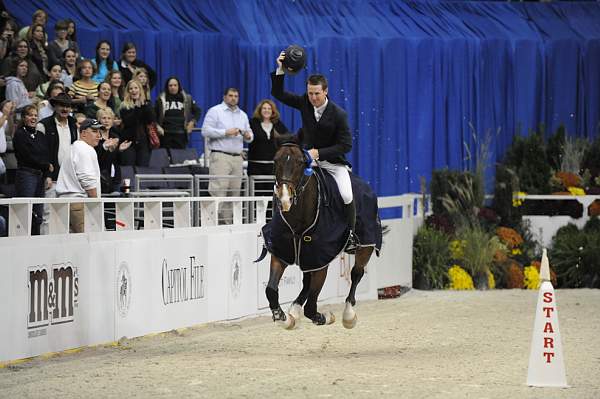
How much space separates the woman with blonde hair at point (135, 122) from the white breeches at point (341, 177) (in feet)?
17.6

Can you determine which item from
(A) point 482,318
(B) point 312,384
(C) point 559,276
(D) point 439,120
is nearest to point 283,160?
(B) point 312,384

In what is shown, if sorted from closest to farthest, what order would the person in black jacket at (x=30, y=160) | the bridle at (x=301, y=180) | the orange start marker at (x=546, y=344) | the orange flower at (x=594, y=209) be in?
the orange start marker at (x=546, y=344) → the bridle at (x=301, y=180) → the person in black jacket at (x=30, y=160) → the orange flower at (x=594, y=209)

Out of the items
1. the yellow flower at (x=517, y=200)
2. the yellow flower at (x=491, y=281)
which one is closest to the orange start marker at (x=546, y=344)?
the yellow flower at (x=491, y=281)

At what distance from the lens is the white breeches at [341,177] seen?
38.4 ft

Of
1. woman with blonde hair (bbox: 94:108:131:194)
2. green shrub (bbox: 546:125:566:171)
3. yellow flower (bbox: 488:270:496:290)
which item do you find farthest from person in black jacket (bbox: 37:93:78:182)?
green shrub (bbox: 546:125:566:171)

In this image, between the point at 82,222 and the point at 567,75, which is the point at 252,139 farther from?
the point at 567,75

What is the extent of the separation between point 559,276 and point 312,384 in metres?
13.0

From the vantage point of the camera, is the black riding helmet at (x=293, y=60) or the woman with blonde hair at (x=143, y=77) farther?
the woman with blonde hair at (x=143, y=77)

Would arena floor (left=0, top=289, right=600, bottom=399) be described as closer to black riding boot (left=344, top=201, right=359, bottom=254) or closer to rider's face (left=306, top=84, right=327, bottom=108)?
black riding boot (left=344, top=201, right=359, bottom=254)

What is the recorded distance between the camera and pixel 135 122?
654 inches

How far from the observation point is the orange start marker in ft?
30.3

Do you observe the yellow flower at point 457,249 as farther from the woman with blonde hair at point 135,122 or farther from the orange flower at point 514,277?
the woman with blonde hair at point 135,122

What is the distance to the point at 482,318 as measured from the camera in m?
15.5

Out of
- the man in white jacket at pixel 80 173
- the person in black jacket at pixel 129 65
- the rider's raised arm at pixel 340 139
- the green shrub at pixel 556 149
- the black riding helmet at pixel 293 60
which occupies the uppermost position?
the person in black jacket at pixel 129 65
